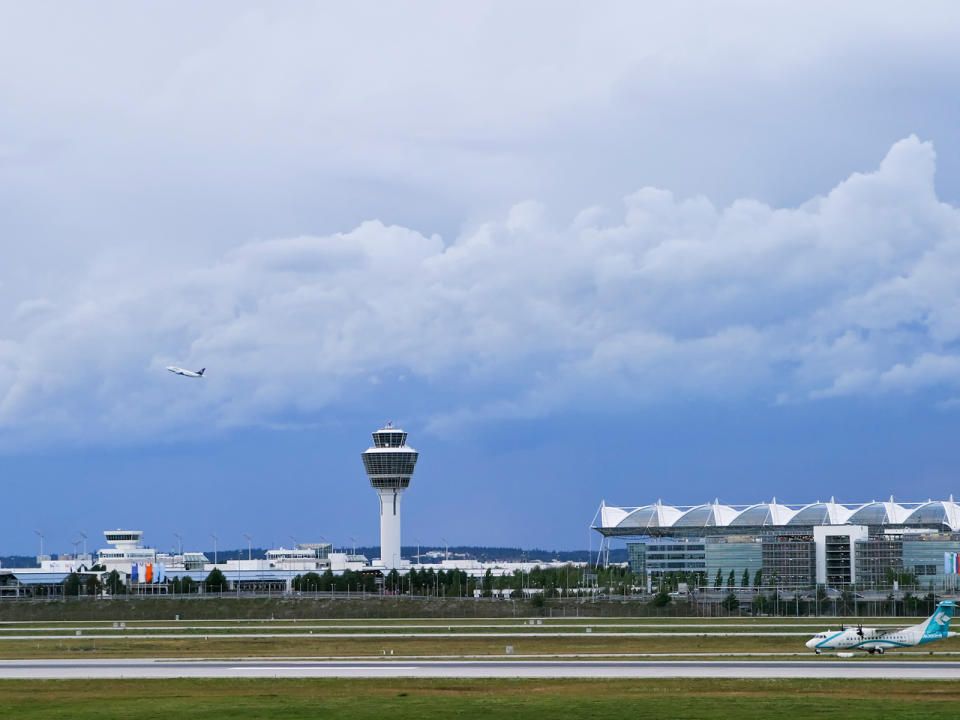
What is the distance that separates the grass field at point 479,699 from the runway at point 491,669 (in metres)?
3.54

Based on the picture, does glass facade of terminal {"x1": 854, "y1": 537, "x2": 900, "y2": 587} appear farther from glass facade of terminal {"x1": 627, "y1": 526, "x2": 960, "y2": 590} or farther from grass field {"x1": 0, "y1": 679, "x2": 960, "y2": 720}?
grass field {"x1": 0, "y1": 679, "x2": 960, "y2": 720}

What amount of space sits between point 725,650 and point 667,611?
57863 millimetres

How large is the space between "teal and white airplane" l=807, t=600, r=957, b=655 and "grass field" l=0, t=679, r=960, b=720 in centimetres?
1961

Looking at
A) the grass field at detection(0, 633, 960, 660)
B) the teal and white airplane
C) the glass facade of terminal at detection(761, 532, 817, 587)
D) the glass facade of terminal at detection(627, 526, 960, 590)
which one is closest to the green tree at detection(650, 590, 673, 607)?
the grass field at detection(0, 633, 960, 660)

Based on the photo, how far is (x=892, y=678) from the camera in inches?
2744

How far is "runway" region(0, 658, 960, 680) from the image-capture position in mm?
73312

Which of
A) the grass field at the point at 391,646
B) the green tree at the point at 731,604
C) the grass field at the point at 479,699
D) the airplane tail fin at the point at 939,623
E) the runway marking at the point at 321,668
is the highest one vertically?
the airplane tail fin at the point at 939,623

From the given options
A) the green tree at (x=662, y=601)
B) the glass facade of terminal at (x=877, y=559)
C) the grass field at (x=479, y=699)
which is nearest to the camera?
the grass field at (x=479, y=699)

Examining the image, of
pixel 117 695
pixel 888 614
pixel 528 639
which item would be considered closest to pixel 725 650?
pixel 528 639

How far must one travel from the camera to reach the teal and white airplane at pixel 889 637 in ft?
284

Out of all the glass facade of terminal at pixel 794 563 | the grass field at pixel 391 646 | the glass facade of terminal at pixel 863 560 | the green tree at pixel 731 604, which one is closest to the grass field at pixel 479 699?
the grass field at pixel 391 646

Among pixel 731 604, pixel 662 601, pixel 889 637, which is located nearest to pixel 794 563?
pixel 731 604

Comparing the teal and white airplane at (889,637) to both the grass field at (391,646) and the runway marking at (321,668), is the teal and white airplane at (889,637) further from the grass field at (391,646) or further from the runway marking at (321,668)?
the runway marking at (321,668)

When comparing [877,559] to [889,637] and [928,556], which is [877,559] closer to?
[928,556]
